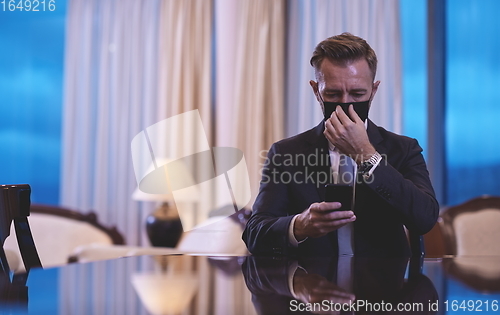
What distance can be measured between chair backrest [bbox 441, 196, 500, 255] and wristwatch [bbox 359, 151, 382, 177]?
105 centimetres

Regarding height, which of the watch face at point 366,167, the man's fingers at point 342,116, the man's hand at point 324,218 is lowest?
the man's hand at point 324,218

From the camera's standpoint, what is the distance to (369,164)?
1448mm

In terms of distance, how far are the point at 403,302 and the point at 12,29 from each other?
461 centimetres

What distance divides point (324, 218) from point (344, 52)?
60 cm

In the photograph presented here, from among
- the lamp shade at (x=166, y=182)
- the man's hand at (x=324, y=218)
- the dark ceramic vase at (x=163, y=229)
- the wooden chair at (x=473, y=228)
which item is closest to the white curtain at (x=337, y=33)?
the lamp shade at (x=166, y=182)

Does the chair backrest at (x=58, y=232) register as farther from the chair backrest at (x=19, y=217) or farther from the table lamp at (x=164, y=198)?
the chair backrest at (x=19, y=217)

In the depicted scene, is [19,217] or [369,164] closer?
[19,217]

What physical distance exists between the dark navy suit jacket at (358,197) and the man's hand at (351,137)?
6 cm

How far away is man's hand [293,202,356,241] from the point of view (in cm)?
122

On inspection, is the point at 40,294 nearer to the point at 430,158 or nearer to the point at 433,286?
the point at 433,286

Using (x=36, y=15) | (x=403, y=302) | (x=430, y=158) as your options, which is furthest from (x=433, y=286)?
(x=36, y=15)

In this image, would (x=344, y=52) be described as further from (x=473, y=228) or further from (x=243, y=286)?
(x=473, y=228)

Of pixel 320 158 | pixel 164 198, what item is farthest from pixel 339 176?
pixel 164 198

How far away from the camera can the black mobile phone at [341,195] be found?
3.97 feet
